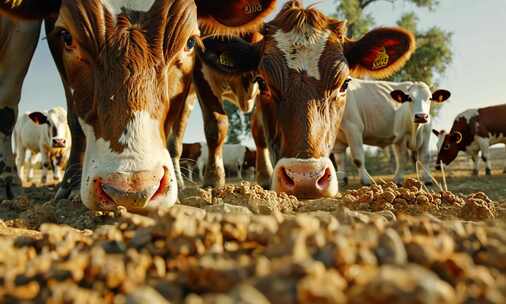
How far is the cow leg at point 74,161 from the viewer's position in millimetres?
4047

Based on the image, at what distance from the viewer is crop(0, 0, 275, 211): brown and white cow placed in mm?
2477

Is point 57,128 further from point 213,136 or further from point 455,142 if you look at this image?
point 455,142

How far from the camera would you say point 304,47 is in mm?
4523

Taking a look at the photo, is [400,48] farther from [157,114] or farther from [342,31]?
[157,114]

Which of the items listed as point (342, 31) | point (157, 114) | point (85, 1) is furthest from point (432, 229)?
point (342, 31)

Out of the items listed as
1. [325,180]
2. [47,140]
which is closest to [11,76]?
[325,180]

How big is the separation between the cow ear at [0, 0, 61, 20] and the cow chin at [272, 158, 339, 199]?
2339mm

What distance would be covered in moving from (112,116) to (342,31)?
10.1ft

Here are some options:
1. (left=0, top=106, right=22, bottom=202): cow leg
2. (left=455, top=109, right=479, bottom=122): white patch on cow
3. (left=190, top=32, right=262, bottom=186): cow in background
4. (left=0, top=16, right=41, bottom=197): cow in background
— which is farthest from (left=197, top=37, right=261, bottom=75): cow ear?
(left=455, top=109, right=479, bottom=122): white patch on cow

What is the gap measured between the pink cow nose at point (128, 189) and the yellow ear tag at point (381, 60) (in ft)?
12.1

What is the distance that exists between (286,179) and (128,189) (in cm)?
165

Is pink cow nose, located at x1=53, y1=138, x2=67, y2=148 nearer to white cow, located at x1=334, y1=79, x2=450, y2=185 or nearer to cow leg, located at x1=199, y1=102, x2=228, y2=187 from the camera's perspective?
white cow, located at x1=334, y1=79, x2=450, y2=185

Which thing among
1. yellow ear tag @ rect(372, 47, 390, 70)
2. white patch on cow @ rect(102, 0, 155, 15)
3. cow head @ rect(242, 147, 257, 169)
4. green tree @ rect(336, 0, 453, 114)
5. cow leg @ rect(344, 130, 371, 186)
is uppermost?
green tree @ rect(336, 0, 453, 114)

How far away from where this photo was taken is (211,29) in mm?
4629
